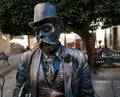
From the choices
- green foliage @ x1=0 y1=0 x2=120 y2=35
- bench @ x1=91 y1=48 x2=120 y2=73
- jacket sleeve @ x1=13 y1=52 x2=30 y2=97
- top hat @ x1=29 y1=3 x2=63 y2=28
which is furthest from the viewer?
bench @ x1=91 y1=48 x2=120 y2=73

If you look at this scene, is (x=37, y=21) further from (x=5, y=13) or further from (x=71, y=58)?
(x=5, y=13)

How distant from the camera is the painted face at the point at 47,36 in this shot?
1.70m

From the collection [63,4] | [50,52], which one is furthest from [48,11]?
[63,4]

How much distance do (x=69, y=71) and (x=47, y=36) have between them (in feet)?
0.77

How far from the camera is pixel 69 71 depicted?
1.71 m

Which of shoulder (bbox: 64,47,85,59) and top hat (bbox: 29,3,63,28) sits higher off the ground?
top hat (bbox: 29,3,63,28)

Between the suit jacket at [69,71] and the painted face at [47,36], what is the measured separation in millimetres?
89

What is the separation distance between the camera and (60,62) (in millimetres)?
1744

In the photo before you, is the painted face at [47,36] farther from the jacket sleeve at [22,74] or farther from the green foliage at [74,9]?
the green foliage at [74,9]

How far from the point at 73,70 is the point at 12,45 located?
1438 inches

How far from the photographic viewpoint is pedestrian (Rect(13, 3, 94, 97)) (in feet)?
5.59

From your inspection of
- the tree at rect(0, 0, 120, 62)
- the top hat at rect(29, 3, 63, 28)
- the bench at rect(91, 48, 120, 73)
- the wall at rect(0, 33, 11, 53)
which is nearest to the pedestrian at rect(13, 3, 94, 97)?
the top hat at rect(29, 3, 63, 28)

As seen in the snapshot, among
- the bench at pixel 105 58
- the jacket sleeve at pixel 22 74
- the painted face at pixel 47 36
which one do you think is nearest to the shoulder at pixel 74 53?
the painted face at pixel 47 36

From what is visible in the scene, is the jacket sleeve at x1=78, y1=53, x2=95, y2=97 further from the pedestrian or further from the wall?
the wall
